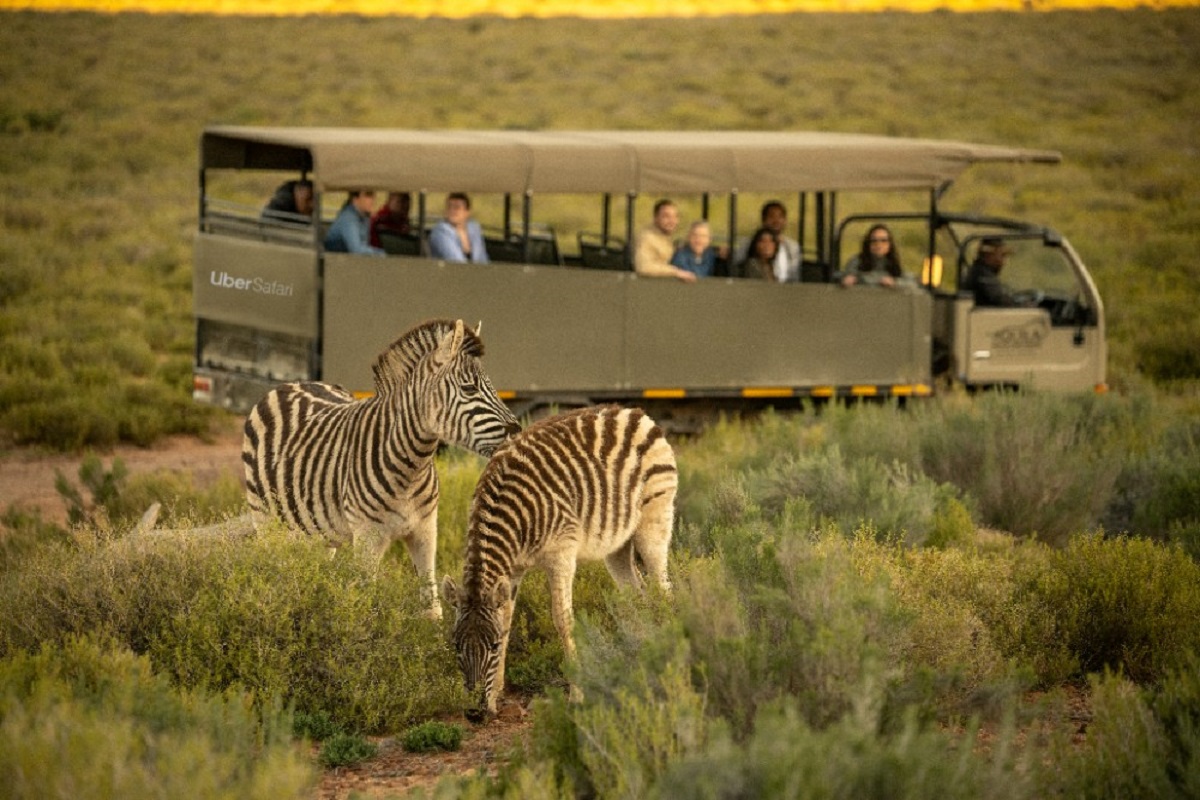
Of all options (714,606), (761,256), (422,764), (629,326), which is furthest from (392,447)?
(761,256)

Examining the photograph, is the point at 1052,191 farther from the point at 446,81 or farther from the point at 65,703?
the point at 65,703

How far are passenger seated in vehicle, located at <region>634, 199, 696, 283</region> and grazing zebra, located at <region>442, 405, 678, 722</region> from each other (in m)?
5.59

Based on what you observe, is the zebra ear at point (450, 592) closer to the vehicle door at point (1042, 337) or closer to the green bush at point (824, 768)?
the green bush at point (824, 768)

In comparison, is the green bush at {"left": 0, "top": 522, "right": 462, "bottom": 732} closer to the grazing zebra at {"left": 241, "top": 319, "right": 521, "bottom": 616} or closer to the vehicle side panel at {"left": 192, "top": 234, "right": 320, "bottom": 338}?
the grazing zebra at {"left": 241, "top": 319, "right": 521, "bottom": 616}

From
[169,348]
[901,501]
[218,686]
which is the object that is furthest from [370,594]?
[169,348]

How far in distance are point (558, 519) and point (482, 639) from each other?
72 centimetres

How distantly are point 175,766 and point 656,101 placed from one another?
41.1 metres

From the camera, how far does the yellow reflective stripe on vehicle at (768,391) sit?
46.8ft

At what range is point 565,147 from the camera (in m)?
13.6

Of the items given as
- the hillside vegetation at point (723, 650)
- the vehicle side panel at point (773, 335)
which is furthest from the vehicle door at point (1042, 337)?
the hillside vegetation at point (723, 650)

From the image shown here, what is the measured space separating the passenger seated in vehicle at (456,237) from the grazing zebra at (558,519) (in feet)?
17.1

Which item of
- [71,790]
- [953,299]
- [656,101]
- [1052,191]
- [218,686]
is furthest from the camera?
[656,101]

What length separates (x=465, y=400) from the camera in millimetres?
8312

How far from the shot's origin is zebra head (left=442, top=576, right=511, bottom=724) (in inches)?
289
